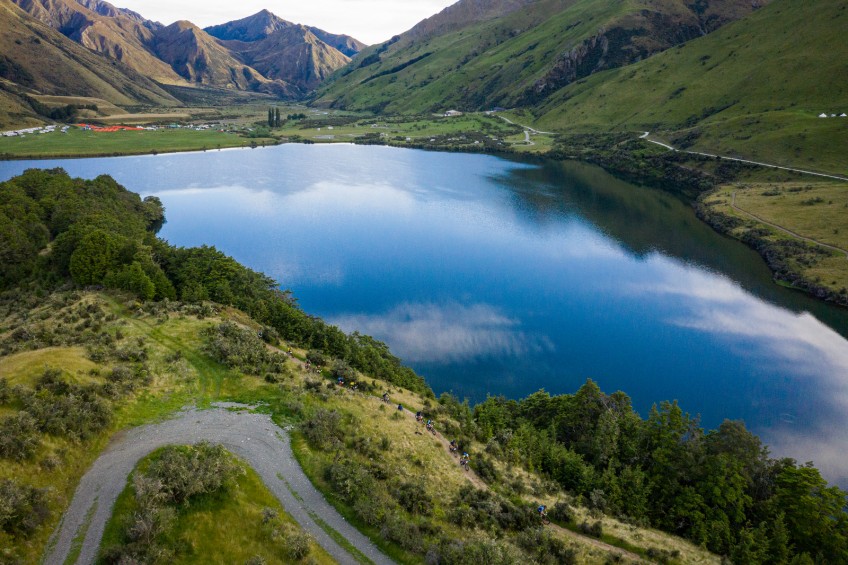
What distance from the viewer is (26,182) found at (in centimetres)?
9650

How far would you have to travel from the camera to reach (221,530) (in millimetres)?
25266

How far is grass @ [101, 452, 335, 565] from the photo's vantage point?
23734 mm

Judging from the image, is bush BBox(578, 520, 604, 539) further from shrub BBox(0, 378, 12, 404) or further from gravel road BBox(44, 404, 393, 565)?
shrub BBox(0, 378, 12, 404)

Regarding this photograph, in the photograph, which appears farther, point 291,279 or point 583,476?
point 291,279

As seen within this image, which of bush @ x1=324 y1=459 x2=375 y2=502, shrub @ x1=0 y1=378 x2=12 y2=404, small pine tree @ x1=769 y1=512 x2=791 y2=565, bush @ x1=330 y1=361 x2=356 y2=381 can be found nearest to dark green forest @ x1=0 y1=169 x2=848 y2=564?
small pine tree @ x1=769 y1=512 x2=791 y2=565

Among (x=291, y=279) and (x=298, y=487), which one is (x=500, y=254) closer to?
(x=291, y=279)

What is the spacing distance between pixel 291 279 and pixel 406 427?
203ft

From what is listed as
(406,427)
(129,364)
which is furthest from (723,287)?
(129,364)

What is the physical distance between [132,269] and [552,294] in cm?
7754

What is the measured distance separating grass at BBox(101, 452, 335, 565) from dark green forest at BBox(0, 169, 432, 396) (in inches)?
1159

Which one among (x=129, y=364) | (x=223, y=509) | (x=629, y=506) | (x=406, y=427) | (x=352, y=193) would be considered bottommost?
(x=629, y=506)

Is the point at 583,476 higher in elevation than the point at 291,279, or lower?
lower

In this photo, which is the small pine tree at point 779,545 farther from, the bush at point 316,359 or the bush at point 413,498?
the bush at point 316,359

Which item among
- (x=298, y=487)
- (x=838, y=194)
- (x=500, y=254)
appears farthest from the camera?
(x=838, y=194)
